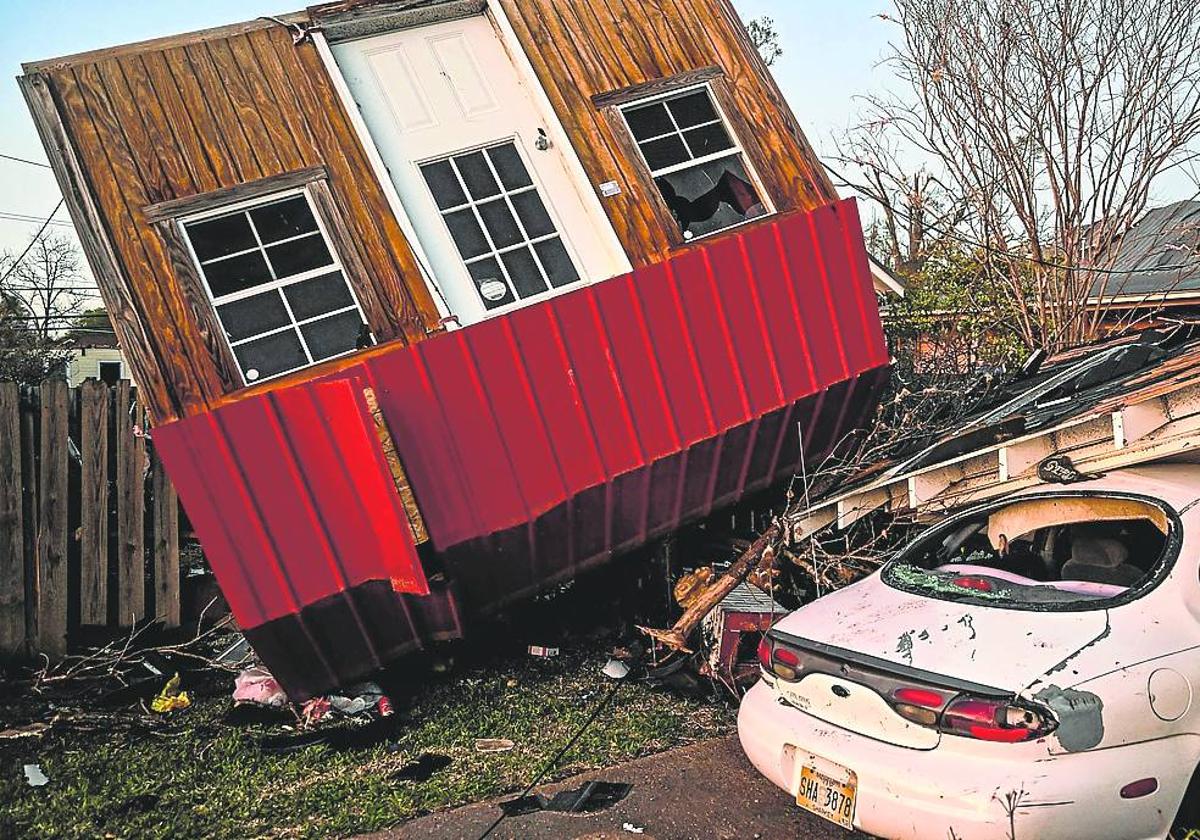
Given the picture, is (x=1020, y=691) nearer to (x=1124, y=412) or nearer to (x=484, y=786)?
(x=1124, y=412)

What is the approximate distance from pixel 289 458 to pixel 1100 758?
15.5 feet

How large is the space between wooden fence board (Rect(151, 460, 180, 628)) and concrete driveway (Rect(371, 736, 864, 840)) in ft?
12.0

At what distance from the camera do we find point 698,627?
21.7 feet

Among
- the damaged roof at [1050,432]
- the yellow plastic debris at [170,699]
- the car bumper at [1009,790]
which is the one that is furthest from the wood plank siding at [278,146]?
the car bumper at [1009,790]

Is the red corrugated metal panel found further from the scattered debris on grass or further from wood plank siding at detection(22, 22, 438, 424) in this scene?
the scattered debris on grass

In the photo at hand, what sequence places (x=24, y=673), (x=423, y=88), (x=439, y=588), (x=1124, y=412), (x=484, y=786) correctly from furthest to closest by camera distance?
(x=423, y=88), (x=24, y=673), (x=439, y=588), (x=484, y=786), (x=1124, y=412)

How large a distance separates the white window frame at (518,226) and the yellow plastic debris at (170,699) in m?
3.46

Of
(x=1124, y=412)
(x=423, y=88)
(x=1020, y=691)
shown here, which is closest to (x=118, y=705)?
(x=423, y=88)

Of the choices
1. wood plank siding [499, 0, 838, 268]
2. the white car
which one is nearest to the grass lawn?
the white car

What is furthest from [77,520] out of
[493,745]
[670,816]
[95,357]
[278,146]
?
[95,357]

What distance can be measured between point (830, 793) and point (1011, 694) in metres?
0.88

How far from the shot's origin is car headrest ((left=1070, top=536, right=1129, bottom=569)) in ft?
14.9

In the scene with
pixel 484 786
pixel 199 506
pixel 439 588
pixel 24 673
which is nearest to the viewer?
pixel 484 786

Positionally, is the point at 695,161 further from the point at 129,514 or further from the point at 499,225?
the point at 129,514
